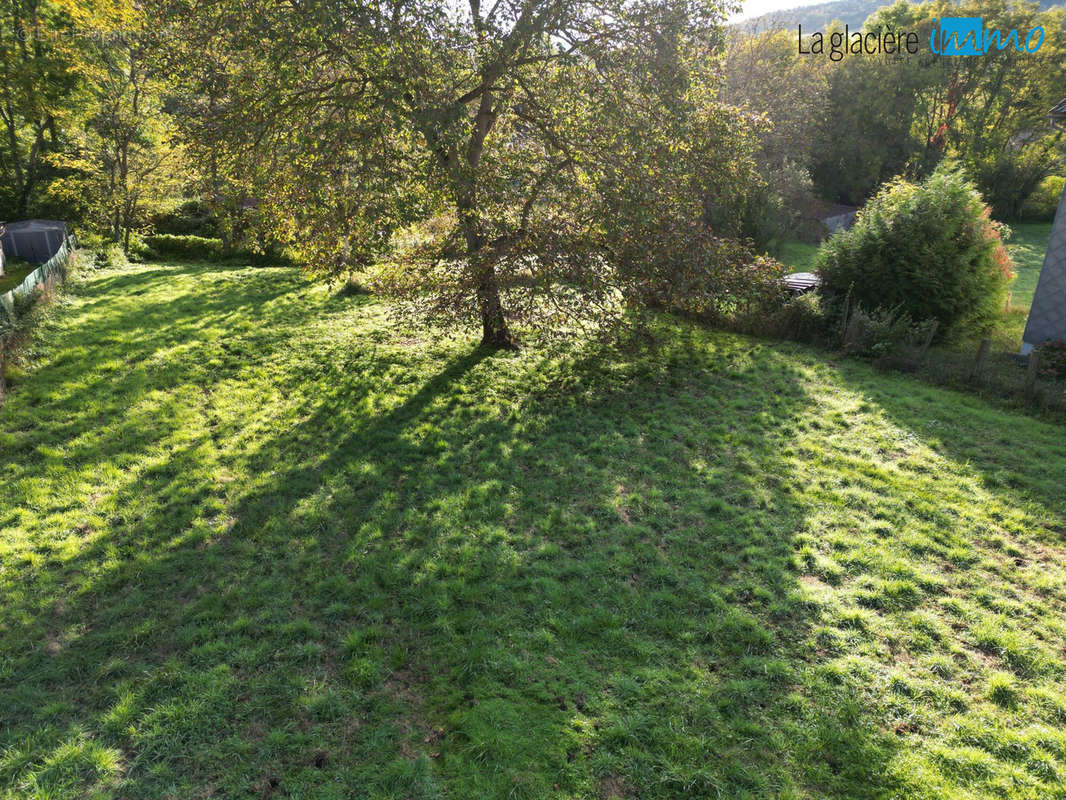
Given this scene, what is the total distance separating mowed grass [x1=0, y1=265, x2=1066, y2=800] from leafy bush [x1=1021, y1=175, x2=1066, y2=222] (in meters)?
37.6

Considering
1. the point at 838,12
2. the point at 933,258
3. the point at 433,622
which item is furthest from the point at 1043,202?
the point at 838,12

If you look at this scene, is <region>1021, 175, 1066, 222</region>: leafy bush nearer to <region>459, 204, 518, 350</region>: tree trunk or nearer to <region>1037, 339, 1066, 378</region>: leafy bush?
<region>1037, 339, 1066, 378</region>: leafy bush

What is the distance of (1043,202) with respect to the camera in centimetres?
3788

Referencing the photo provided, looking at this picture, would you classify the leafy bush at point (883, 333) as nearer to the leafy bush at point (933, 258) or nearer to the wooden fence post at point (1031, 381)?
the leafy bush at point (933, 258)

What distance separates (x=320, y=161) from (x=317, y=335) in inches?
→ 208

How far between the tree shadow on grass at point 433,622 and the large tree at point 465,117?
4202 mm

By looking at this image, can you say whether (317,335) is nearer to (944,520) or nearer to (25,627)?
(25,627)

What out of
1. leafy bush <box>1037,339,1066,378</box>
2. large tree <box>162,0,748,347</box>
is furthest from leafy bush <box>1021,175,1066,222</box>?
large tree <box>162,0,748,347</box>

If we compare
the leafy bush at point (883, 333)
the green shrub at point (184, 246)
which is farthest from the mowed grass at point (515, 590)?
the green shrub at point (184, 246)

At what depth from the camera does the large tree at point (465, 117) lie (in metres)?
10.2

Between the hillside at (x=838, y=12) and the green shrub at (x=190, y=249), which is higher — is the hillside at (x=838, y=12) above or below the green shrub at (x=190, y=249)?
above

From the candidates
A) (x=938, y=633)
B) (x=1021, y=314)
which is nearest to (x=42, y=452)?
(x=938, y=633)

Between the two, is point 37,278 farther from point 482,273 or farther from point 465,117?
point 465,117

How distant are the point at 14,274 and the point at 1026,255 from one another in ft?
154
